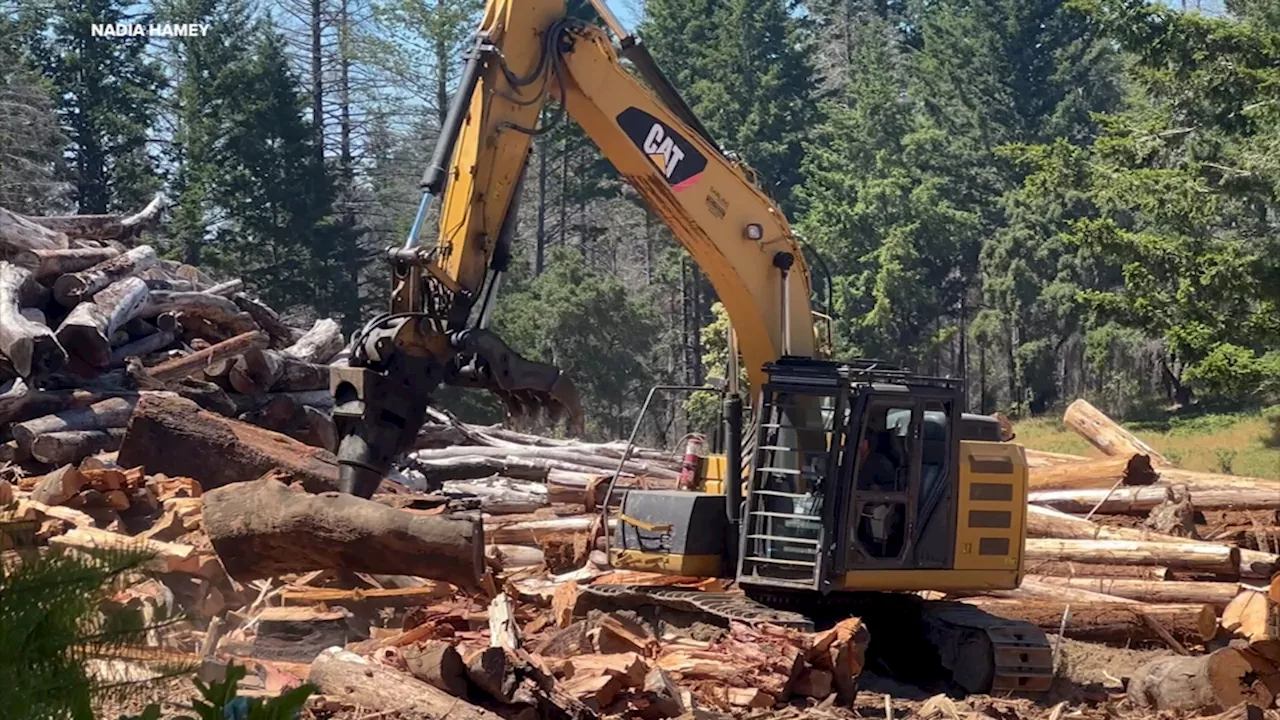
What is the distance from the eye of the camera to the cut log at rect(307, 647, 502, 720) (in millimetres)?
6926

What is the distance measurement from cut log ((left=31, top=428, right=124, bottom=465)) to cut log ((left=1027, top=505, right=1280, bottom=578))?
28.1ft

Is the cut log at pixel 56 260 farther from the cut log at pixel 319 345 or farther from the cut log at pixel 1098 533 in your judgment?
the cut log at pixel 1098 533

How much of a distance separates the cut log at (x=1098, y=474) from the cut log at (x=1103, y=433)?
711 millimetres

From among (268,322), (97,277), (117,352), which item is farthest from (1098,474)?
(97,277)

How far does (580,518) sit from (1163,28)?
16072mm

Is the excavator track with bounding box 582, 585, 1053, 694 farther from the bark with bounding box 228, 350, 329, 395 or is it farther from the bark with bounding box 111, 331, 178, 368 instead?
the bark with bounding box 111, 331, 178, 368

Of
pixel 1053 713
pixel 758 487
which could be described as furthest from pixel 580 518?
pixel 1053 713

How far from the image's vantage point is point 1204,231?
94.0 ft

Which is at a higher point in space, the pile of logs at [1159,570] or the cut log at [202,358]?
the cut log at [202,358]

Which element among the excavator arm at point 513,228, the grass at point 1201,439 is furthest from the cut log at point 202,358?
the grass at point 1201,439

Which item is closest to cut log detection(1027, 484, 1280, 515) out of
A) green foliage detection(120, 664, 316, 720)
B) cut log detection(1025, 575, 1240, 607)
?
cut log detection(1025, 575, 1240, 607)

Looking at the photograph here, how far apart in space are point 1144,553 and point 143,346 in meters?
10.4

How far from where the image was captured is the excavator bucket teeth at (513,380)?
375 inches

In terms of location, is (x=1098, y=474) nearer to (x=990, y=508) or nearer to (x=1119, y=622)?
(x=1119, y=622)
